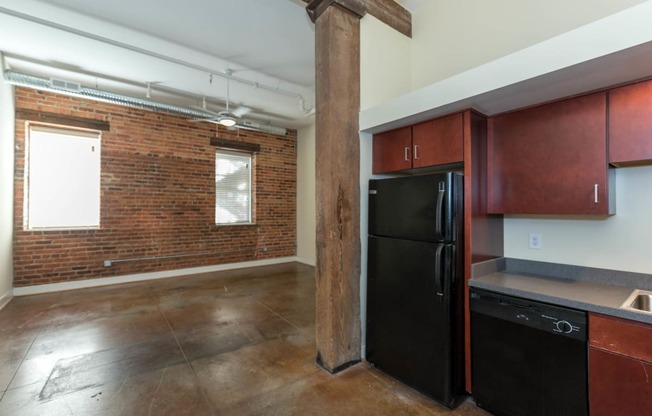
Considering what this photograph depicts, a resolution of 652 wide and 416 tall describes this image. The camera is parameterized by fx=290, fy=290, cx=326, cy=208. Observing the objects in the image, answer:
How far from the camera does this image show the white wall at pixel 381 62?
272 centimetres

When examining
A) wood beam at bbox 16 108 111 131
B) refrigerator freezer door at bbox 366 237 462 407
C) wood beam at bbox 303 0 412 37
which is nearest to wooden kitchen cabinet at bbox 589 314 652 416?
refrigerator freezer door at bbox 366 237 462 407

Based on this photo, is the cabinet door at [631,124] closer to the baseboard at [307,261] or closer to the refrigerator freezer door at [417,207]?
the refrigerator freezer door at [417,207]

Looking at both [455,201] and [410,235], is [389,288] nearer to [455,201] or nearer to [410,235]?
[410,235]

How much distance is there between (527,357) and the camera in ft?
5.76

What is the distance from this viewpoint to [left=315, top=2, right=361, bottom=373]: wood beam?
247 cm

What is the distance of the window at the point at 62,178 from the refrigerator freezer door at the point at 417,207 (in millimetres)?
5067

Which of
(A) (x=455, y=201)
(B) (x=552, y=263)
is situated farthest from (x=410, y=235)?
(B) (x=552, y=263)

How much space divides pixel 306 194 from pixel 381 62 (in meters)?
4.52

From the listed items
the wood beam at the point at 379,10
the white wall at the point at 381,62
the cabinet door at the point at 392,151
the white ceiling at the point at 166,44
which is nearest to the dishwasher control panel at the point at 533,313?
the cabinet door at the point at 392,151

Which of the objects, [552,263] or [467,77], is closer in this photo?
[467,77]

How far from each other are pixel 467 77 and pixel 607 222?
135cm

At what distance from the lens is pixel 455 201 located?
2.05 meters

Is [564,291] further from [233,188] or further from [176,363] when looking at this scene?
[233,188]

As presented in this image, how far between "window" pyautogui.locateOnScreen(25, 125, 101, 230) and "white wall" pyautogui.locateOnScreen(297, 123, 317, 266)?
4021mm
